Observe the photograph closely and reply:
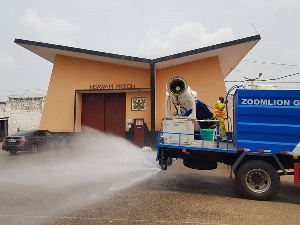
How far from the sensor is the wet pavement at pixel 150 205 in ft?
17.8

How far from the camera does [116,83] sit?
1922cm

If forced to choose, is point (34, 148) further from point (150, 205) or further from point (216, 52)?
point (150, 205)

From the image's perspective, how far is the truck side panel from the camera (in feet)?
22.7

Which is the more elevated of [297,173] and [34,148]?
[297,173]

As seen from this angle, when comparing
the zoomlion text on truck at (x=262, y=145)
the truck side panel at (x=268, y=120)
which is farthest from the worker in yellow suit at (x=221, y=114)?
the truck side panel at (x=268, y=120)

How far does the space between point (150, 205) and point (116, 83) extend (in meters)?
13.7

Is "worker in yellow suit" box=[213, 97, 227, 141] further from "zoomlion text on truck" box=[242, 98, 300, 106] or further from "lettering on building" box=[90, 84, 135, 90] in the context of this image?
A: "lettering on building" box=[90, 84, 135, 90]

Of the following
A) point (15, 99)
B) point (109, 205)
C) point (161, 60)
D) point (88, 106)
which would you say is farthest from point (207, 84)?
point (15, 99)

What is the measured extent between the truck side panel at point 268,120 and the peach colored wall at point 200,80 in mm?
10245

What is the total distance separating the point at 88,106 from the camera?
2042 centimetres

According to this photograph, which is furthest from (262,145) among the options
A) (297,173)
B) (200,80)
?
(200,80)

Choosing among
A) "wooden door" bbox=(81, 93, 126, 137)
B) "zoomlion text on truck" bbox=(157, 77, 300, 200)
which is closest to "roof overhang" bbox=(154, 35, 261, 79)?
"wooden door" bbox=(81, 93, 126, 137)

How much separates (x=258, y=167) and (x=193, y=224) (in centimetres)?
275

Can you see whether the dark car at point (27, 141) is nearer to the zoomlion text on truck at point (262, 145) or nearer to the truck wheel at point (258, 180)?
the zoomlion text on truck at point (262, 145)
